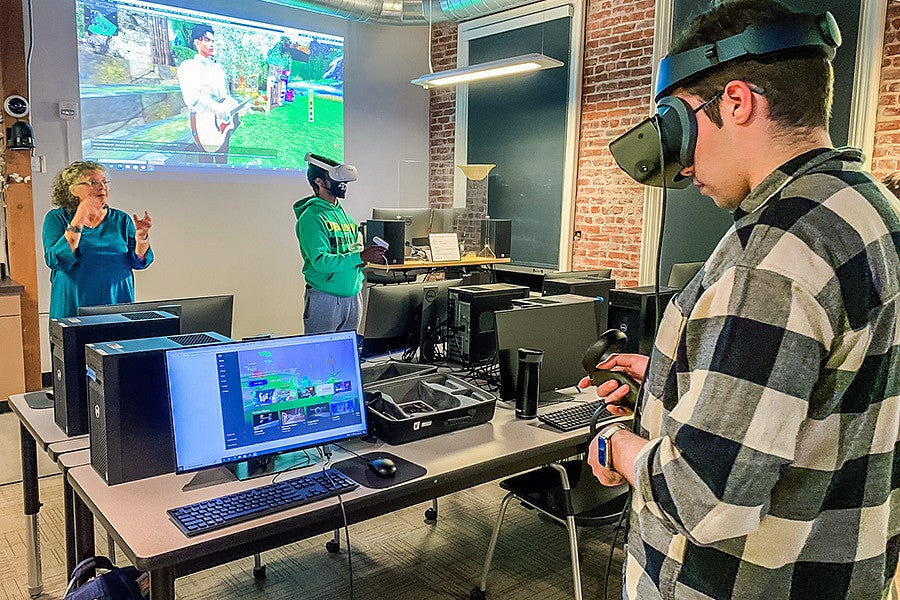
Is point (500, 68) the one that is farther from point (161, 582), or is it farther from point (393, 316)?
point (161, 582)

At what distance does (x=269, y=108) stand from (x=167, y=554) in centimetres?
488

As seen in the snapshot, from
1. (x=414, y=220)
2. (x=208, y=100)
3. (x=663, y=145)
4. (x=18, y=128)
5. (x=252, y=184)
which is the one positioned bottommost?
(x=414, y=220)

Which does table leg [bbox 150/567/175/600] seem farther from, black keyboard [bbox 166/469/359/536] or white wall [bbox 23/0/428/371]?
white wall [bbox 23/0/428/371]

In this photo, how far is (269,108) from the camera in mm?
5707

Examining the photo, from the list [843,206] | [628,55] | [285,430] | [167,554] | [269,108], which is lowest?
[167,554]

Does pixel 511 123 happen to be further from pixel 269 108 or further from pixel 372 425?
pixel 372 425

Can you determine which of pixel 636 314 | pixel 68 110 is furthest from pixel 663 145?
pixel 68 110

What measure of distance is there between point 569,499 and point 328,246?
1.96 meters

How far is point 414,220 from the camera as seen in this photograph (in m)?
5.91

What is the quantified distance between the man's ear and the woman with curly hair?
122 inches

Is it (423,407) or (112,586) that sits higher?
(423,407)

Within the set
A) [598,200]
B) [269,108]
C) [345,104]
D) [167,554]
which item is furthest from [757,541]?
[345,104]

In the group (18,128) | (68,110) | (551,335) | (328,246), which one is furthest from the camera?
(68,110)

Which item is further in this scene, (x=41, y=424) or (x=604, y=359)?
(x=41, y=424)
